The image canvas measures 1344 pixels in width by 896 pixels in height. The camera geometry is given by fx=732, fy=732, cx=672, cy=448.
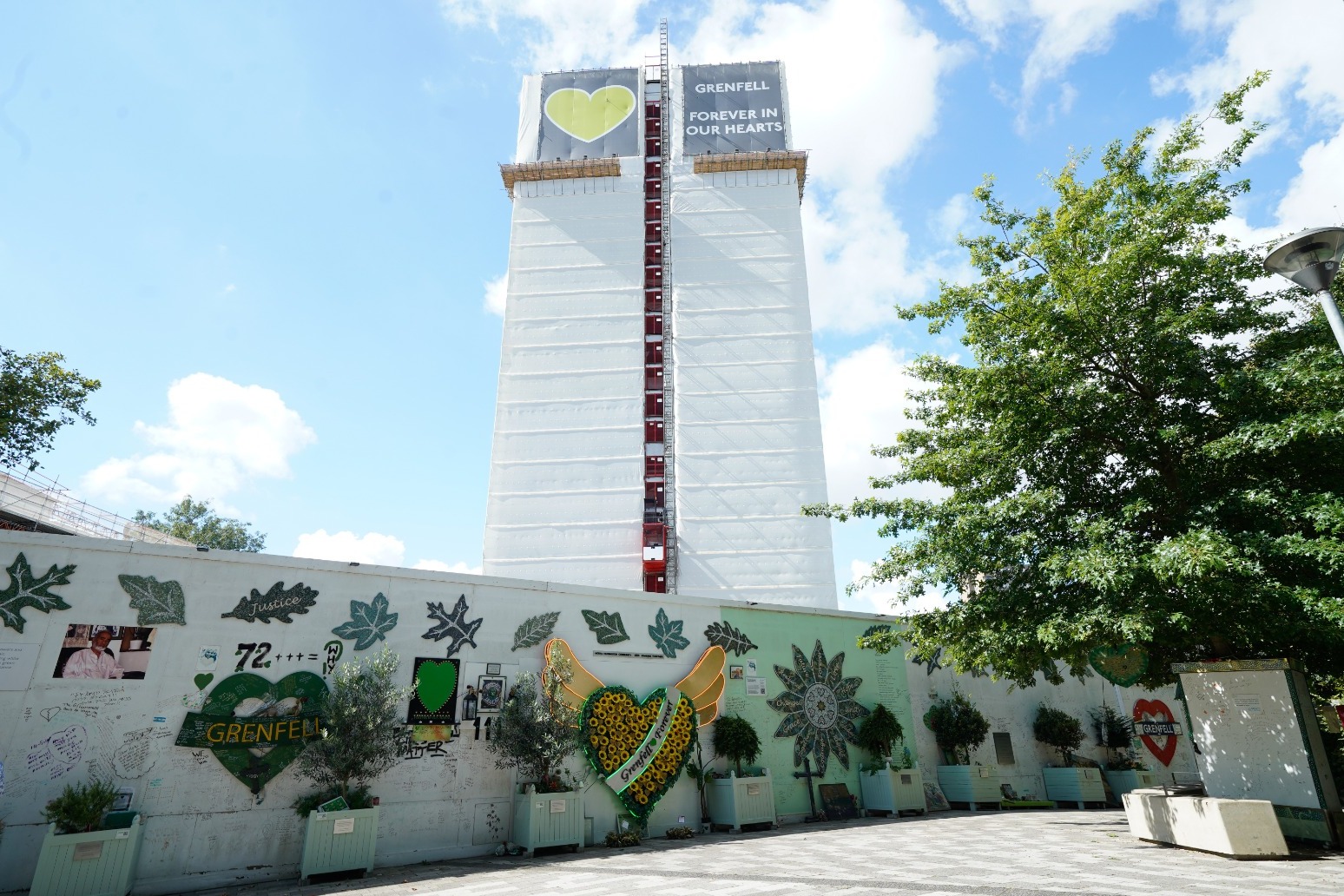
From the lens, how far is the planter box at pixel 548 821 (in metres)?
12.4

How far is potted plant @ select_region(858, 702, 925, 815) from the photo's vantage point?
16750 millimetres

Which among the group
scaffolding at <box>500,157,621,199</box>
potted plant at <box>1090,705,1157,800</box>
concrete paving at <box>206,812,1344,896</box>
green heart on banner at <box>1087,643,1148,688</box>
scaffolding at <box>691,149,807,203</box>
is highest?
scaffolding at <box>691,149,807,203</box>

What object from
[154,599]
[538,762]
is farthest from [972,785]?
[154,599]

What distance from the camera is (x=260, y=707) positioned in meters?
11.5

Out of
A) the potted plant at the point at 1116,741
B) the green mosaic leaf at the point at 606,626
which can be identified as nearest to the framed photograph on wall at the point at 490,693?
the green mosaic leaf at the point at 606,626

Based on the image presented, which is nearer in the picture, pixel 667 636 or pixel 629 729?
pixel 629 729

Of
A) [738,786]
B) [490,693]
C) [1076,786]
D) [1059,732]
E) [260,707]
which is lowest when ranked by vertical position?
[1076,786]

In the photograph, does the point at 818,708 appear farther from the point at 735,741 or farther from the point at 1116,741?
the point at 1116,741

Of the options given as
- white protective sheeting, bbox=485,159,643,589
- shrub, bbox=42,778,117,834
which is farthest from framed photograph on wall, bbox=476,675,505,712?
white protective sheeting, bbox=485,159,643,589

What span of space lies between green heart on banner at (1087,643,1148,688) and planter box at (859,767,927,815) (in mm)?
6104

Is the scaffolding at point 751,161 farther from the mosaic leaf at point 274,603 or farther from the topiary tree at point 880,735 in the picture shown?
the mosaic leaf at point 274,603

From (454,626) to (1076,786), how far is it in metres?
16.3

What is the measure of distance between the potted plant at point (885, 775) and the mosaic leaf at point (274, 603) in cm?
1266

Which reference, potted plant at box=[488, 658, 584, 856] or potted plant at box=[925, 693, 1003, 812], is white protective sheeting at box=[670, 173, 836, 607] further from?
potted plant at box=[488, 658, 584, 856]
